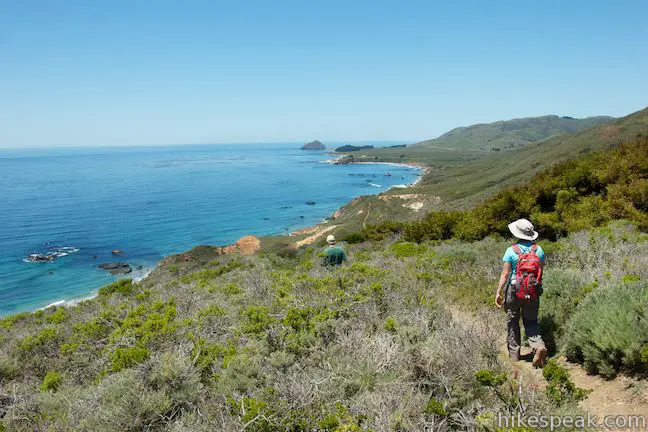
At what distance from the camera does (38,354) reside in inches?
267

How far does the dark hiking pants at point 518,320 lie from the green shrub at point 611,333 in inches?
14.6

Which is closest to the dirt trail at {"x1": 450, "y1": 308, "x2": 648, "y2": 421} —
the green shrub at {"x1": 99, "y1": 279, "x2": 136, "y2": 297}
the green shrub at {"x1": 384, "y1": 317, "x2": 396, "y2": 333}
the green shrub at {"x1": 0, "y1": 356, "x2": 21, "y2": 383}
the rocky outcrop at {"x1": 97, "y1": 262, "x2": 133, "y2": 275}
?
the green shrub at {"x1": 384, "y1": 317, "x2": 396, "y2": 333}

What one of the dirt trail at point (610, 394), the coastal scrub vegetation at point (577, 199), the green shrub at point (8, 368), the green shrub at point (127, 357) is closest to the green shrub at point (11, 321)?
the green shrub at point (8, 368)

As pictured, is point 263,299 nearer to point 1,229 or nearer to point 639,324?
point 639,324

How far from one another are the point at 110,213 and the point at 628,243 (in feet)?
233

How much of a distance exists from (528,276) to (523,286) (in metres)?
0.14

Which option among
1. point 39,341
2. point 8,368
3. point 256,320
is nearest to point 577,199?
point 256,320

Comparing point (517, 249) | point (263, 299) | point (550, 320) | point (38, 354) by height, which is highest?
point (517, 249)

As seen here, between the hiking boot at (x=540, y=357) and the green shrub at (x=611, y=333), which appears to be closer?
the green shrub at (x=611, y=333)

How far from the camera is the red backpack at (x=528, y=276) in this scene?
15.7 ft

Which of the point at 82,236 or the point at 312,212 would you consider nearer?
the point at 82,236

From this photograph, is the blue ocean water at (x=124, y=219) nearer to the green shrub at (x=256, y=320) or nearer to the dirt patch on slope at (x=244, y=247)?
the dirt patch on slope at (x=244, y=247)

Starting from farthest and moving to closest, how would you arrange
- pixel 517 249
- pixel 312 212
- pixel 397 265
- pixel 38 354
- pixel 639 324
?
pixel 312 212 → pixel 397 265 → pixel 38 354 → pixel 517 249 → pixel 639 324

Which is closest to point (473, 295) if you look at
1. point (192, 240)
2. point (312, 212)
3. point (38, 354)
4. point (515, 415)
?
point (515, 415)
